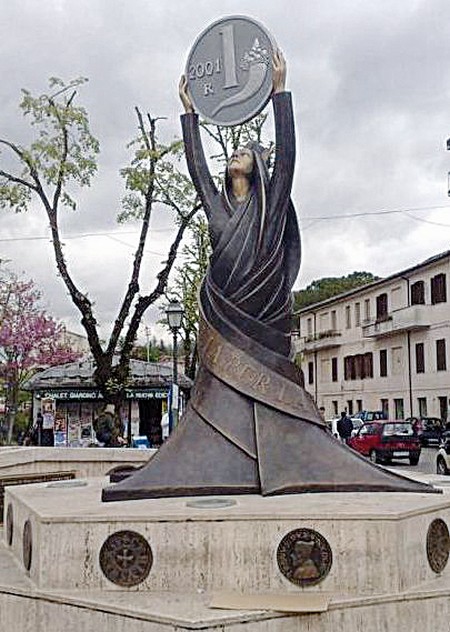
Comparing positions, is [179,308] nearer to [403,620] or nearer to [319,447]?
[319,447]

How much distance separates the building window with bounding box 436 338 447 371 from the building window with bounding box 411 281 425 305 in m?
2.64

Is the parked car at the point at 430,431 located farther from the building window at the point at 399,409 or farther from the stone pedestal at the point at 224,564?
the stone pedestal at the point at 224,564

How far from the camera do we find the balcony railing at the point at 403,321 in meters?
45.2

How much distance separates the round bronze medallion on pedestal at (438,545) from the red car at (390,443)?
21534 millimetres

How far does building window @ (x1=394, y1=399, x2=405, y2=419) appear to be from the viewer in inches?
1905

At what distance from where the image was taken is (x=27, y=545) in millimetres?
6395

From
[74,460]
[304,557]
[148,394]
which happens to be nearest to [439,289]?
[148,394]

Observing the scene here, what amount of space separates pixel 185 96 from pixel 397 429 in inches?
832

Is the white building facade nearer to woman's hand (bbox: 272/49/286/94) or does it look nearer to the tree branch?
the tree branch

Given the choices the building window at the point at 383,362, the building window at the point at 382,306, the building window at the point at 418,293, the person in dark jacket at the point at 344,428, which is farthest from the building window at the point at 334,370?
the person in dark jacket at the point at 344,428

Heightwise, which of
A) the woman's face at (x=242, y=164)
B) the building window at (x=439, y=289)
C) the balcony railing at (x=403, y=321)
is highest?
the building window at (x=439, y=289)

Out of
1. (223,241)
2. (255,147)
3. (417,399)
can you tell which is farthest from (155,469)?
(417,399)

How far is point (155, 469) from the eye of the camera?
7.31 metres

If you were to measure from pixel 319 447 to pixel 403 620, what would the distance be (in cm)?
193
